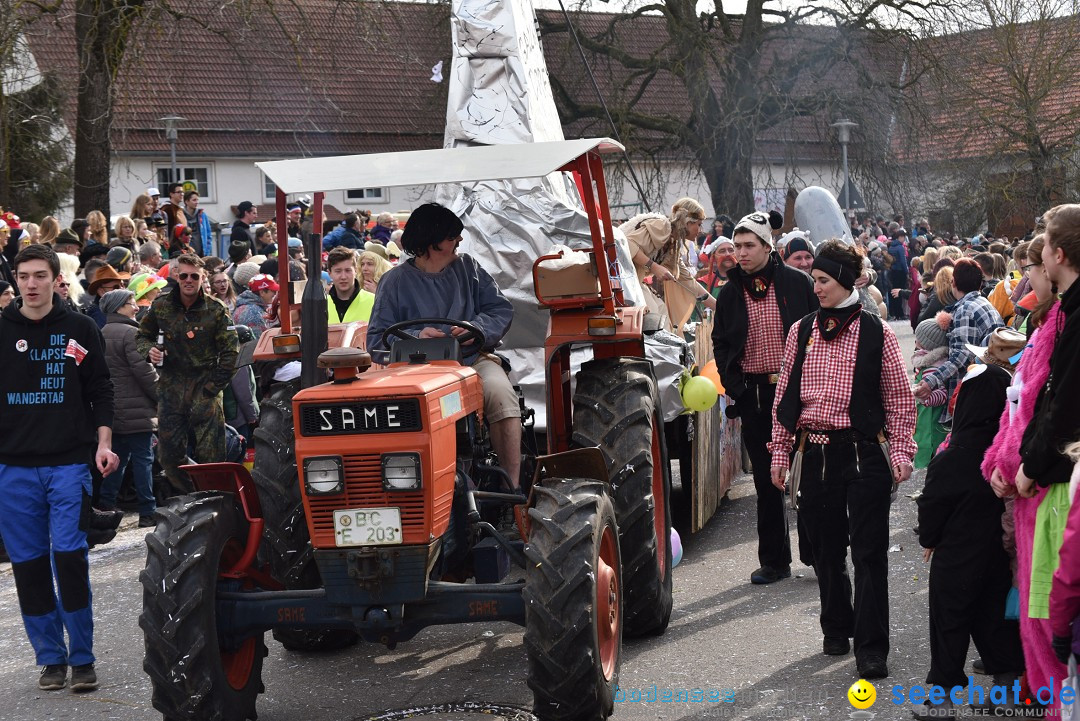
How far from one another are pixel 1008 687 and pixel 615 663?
5.11 feet

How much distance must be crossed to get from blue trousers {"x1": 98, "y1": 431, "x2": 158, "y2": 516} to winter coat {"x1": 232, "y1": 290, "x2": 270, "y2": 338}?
150 centimetres

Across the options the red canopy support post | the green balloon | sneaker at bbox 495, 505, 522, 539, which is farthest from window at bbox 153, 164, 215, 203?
sneaker at bbox 495, 505, 522, 539

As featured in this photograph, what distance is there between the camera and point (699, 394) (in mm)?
8289

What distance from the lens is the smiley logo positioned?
5.44m

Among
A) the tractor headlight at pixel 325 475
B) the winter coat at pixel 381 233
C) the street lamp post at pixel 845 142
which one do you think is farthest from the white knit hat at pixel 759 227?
the street lamp post at pixel 845 142

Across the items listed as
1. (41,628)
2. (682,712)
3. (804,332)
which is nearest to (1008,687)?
(682,712)

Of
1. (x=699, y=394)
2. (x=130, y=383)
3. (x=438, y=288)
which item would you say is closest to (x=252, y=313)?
(x=130, y=383)

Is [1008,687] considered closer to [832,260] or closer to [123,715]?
[832,260]

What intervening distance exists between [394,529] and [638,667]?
1.64 m

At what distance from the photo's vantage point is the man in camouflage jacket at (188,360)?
9.41 meters

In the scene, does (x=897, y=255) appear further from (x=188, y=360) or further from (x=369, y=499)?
(x=369, y=499)

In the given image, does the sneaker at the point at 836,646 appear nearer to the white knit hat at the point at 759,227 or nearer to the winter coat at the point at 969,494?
the winter coat at the point at 969,494

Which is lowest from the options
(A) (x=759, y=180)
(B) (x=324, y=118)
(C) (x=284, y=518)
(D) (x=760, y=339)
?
(C) (x=284, y=518)

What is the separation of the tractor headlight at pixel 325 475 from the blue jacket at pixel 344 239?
1097 centimetres
